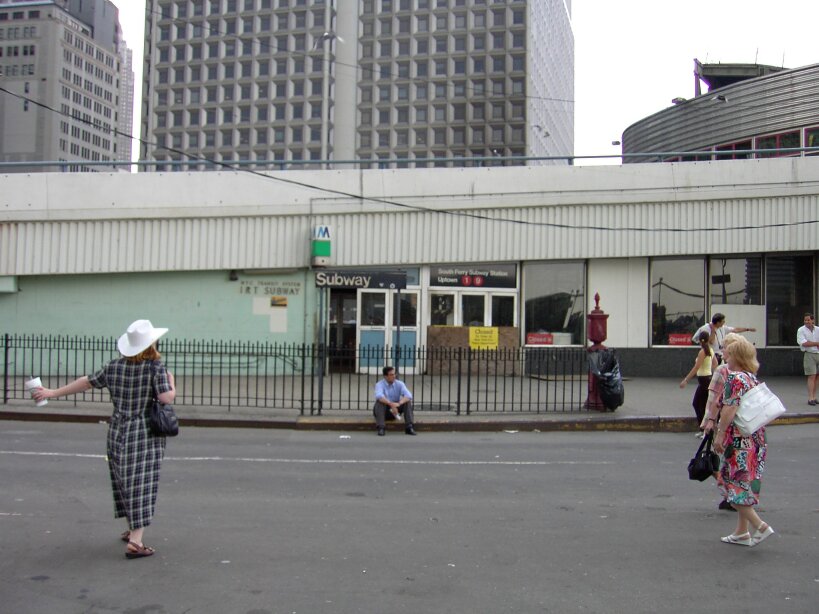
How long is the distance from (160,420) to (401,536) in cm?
202

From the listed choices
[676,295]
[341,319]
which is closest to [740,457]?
[676,295]

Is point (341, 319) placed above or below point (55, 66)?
below

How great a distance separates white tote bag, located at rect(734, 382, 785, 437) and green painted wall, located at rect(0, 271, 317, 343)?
1374 centimetres

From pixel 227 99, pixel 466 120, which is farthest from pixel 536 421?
pixel 227 99

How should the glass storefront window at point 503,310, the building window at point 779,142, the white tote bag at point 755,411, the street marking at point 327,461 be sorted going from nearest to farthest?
the white tote bag at point 755,411 < the street marking at point 327,461 < the glass storefront window at point 503,310 < the building window at point 779,142

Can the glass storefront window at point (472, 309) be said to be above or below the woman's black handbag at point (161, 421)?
above

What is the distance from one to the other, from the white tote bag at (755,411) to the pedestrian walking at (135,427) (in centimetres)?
407

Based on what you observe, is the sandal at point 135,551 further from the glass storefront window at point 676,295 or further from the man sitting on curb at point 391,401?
the glass storefront window at point 676,295

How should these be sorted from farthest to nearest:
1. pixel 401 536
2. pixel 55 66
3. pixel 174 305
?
pixel 55 66 → pixel 174 305 → pixel 401 536

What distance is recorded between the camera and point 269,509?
269 inches

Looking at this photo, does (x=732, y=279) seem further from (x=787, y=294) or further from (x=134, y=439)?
(x=134, y=439)

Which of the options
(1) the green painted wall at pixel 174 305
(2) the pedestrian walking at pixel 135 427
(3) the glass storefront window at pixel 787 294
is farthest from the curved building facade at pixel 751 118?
(2) the pedestrian walking at pixel 135 427

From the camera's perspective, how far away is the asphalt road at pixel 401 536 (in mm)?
4766

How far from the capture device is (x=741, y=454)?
5.84 metres
